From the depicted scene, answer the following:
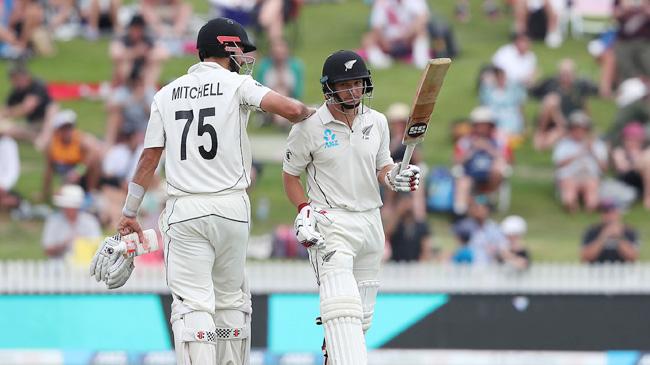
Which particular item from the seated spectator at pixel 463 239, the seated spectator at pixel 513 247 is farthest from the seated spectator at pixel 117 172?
the seated spectator at pixel 513 247

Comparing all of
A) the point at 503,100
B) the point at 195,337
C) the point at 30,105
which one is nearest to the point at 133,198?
the point at 195,337

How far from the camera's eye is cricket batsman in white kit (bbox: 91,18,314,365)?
8672 mm

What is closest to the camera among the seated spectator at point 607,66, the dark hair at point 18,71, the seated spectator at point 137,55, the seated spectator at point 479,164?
the seated spectator at point 479,164

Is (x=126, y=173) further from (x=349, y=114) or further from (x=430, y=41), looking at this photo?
(x=349, y=114)

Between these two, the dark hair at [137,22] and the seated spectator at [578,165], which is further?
the dark hair at [137,22]

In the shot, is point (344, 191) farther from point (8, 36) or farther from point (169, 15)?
point (169, 15)

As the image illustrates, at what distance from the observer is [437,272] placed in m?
13.5

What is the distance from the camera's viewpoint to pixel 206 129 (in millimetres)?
8664

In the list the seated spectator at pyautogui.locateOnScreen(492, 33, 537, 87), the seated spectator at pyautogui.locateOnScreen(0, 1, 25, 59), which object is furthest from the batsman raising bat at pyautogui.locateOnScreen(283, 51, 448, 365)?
the seated spectator at pyautogui.locateOnScreen(0, 1, 25, 59)

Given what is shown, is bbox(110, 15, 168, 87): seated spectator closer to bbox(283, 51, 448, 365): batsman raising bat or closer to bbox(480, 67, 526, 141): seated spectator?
bbox(480, 67, 526, 141): seated spectator

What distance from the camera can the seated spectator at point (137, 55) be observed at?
1953cm

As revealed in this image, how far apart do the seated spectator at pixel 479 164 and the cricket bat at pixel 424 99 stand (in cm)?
907

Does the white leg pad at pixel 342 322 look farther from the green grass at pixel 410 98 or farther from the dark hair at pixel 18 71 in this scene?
the dark hair at pixel 18 71

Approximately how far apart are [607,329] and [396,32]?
10.5m
